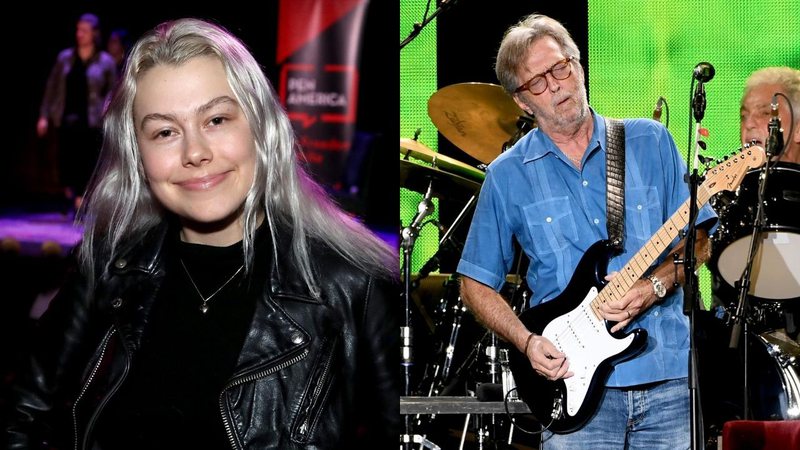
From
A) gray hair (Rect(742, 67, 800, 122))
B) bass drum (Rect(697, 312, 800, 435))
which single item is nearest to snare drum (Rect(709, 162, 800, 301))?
bass drum (Rect(697, 312, 800, 435))

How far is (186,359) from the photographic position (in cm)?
214

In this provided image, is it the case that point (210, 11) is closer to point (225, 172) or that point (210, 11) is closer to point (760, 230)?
point (225, 172)

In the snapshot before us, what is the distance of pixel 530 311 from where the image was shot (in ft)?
11.3

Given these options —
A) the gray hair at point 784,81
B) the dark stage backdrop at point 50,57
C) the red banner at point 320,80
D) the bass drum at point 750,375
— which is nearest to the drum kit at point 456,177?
the dark stage backdrop at point 50,57

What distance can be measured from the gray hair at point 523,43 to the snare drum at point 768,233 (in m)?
1.82

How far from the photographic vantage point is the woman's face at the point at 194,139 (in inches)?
85.0

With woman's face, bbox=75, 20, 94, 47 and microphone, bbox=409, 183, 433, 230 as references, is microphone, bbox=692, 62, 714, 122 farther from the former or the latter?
woman's face, bbox=75, 20, 94, 47

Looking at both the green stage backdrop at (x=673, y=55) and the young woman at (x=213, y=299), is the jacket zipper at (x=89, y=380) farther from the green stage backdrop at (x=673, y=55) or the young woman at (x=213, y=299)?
the green stage backdrop at (x=673, y=55)

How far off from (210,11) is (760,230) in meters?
2.83

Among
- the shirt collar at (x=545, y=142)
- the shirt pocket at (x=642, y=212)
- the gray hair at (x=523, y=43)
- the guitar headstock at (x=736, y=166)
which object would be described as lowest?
the shirt pocket at (x=642, y=212)

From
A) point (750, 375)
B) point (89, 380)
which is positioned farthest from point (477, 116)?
point (89, 380)

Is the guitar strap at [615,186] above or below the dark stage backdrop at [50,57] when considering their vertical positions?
below

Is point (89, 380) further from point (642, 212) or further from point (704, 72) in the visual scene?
point (704, 72)

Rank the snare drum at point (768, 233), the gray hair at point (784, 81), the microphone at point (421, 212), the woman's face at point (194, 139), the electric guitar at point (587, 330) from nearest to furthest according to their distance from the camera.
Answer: the woman's face at point (194, 139) → the electric guitar at point (587, 330) → the snare drum at point (768, 233) → the microphone at point (421, 212) → the gray hair at point (784, 81)
